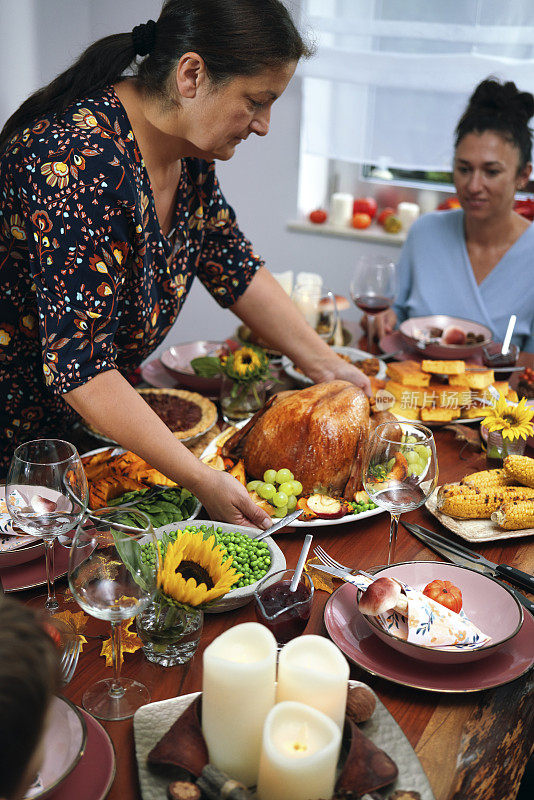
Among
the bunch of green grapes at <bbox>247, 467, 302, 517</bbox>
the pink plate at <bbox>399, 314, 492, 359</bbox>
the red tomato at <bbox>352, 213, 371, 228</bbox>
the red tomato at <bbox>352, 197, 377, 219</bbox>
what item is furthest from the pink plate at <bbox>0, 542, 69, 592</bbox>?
the red tomato at <bbox>352, 197, 377, 219</bbox>

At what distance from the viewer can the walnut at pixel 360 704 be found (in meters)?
0.95

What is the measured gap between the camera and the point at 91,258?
53.8 inches

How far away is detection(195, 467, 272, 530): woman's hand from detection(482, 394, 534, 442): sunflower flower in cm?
58

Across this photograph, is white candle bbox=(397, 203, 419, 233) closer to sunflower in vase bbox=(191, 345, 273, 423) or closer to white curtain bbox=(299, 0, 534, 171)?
white curtain bbox=(299, 0, 534, 171)

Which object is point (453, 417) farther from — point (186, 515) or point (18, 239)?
point (18, 239)

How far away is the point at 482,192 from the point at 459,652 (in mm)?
2183

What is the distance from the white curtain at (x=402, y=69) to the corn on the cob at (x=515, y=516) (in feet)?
9.07

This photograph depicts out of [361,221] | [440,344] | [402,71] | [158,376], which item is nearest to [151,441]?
[158,376]

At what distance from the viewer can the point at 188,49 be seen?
4.63 ft

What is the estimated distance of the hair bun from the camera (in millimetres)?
2789

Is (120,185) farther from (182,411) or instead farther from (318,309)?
(318,309)

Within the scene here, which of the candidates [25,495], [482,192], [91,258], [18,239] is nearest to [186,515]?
[25,495]

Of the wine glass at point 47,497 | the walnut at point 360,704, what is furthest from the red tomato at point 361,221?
the walnut at point 360,704

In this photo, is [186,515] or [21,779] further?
[186,515]
